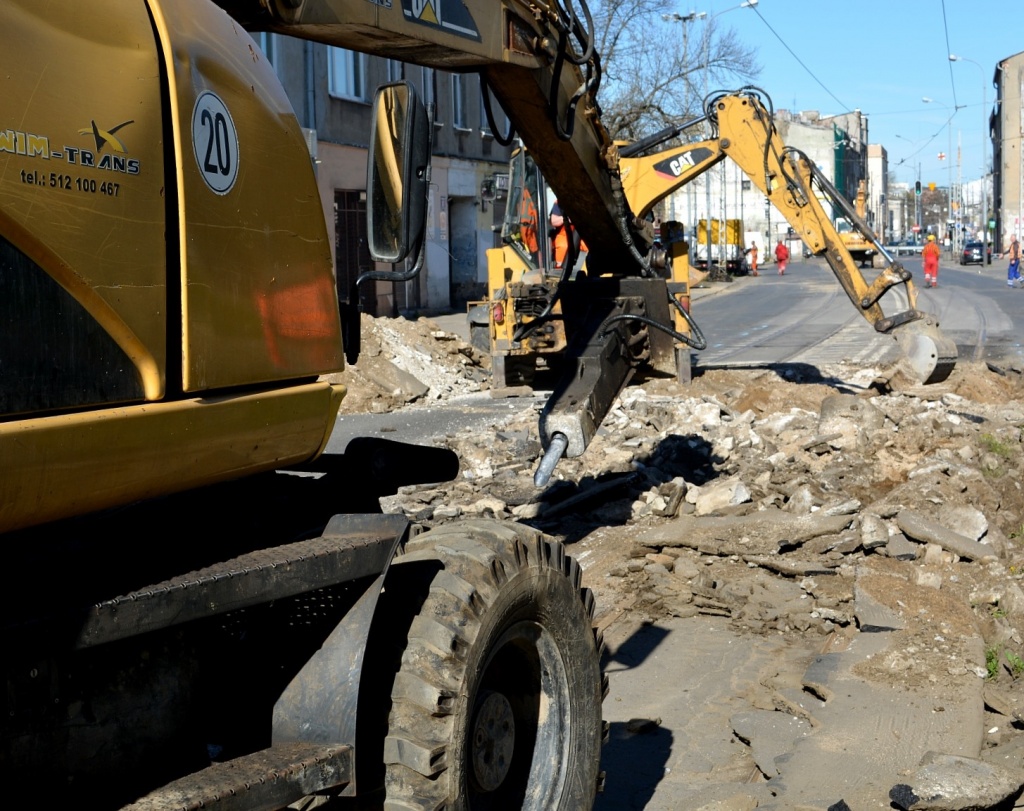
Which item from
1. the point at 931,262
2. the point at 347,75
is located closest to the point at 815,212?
the point at 347,75

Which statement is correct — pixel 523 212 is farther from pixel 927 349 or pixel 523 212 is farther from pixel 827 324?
pixel 827 324

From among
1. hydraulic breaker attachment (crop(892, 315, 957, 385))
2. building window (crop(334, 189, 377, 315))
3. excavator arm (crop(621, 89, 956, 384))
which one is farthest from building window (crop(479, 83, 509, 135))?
building window (crop(334, 189, 377, 315))

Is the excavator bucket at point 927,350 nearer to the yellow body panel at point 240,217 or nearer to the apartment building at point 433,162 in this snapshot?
the apartment building at point 433,162

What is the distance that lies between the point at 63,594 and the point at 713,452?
9.39 m

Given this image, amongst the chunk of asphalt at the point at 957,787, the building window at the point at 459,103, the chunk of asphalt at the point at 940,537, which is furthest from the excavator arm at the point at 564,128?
the building window at the point at 459,103

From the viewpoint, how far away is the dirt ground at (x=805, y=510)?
267 inches

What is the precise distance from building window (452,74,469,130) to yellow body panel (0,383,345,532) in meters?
32.3

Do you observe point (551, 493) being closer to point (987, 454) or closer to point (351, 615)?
point (987, 454)

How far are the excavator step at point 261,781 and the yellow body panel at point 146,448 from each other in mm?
673

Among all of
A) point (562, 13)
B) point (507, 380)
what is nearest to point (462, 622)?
point (562, 13)

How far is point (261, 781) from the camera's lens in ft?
9.40

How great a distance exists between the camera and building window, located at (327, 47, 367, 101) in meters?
27.0

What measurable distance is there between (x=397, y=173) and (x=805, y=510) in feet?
21.3

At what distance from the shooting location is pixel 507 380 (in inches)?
571
